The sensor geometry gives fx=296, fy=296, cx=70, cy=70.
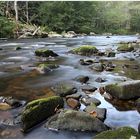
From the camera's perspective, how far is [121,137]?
5.11 m

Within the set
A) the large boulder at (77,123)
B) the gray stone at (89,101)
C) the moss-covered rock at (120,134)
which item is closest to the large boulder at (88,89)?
the gray stone at (89,101)

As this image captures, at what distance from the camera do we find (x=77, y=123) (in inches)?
243

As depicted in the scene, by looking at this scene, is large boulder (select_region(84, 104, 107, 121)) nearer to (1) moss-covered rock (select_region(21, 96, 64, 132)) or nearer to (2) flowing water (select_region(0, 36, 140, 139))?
(2) flowing water (select_region(0, 36, 140, 139))

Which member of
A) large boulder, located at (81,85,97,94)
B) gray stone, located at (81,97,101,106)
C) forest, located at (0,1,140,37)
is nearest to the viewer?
gray stone, located at (81,97,101,106)

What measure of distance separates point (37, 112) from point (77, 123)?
95 cm

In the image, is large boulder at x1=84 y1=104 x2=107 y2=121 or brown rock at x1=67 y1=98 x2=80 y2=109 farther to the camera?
brown rock at x1=67 y1=98 x2=80 y2=109

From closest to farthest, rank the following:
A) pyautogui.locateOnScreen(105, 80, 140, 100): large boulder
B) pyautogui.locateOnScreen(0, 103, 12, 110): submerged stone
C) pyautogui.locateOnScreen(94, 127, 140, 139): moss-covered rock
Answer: pyautogui.locateOnScreen(94, 127, 140, 139): moss-covered rock
pyautogui.locateOnScreen(0, 103, 12, 110): submerged stone
pyautogui.locateOnScreen(105, 80, 140, 100): large boulder

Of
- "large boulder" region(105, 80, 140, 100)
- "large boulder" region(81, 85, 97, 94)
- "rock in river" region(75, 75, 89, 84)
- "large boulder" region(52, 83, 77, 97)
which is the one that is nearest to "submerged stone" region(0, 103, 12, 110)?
"large boulder" region(52, 83, 77, 97)

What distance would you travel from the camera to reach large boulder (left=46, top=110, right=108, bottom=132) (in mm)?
6117

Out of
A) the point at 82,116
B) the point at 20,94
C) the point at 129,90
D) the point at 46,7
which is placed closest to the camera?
the point at 82,116

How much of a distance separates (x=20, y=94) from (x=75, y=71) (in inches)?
169

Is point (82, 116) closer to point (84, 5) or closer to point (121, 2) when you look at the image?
point (84, 5)

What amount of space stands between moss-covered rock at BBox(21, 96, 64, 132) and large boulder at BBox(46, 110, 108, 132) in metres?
0.35

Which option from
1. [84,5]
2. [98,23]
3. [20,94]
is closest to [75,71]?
[20,94]
